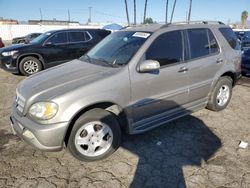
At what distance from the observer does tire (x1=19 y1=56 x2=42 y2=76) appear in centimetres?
821

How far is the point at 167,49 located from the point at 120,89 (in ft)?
3.66

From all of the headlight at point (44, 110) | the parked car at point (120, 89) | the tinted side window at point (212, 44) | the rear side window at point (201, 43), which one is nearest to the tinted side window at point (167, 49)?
the parked car at point (120, 89)

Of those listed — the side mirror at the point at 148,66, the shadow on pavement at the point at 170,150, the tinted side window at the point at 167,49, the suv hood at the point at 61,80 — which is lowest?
the shadow on pavement at the point at 170,150

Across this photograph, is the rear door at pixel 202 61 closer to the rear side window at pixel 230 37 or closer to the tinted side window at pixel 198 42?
the tinted side window at pixel 198 42

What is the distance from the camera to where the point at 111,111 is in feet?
10.6

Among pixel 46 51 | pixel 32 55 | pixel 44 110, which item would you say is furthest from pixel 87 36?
pixel 44 110

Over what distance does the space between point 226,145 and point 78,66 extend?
2.64 meters

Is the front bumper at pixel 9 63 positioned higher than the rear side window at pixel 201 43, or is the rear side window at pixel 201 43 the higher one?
the rear side window at pixel 201 43

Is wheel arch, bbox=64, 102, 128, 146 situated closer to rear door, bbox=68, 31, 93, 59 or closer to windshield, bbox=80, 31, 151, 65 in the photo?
windshield, bbox=80, 31, 151, 65

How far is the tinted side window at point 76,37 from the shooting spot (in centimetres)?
899

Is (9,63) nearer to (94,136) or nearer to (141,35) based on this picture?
(141,35)

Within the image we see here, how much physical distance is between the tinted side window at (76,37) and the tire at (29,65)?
61.1 inches

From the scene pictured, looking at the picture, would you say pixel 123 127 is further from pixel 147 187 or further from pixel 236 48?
pixel 236 48

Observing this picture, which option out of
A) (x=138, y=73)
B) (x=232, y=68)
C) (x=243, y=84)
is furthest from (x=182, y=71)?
(x=243, y=84)
